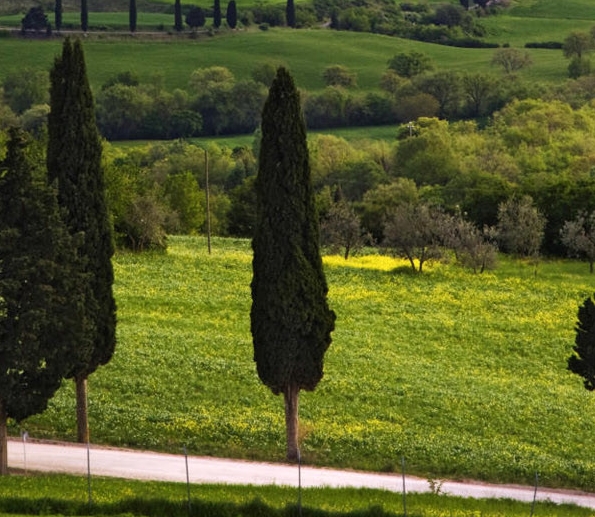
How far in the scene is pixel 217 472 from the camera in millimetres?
41375

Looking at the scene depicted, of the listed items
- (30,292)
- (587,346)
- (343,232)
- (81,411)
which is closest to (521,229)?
(343,232)

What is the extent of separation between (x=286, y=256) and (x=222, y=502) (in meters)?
9.98

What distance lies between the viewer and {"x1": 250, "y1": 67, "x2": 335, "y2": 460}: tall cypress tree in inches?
1661

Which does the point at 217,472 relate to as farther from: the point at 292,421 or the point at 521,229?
the point at 521,229

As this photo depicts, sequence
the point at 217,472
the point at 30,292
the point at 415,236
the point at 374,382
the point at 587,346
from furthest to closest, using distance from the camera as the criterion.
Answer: the point at 415,236, the point at 374,382, the point at 587,346, the point at 217,472, the point at 30,292

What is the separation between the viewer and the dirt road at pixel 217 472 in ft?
133

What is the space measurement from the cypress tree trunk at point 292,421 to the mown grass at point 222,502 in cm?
533

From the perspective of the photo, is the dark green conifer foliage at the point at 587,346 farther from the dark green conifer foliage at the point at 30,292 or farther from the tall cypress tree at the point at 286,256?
the dark green conifer foliage at the point at 30,292

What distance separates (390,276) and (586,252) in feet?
57.9

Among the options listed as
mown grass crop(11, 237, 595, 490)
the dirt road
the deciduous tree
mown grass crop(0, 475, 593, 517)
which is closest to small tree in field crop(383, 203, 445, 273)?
mown grass crop(11, 237, 595, 490)

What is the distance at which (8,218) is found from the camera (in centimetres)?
3781

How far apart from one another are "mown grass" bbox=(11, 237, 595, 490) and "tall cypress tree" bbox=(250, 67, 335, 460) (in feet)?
10.9

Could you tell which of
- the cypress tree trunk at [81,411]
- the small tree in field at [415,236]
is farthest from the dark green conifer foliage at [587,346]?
the small tree in field at [415,236]

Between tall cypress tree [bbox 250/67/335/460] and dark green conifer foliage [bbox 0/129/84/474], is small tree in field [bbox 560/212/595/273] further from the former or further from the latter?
dark green conifer foliage [bbox 0/129/84/474]
